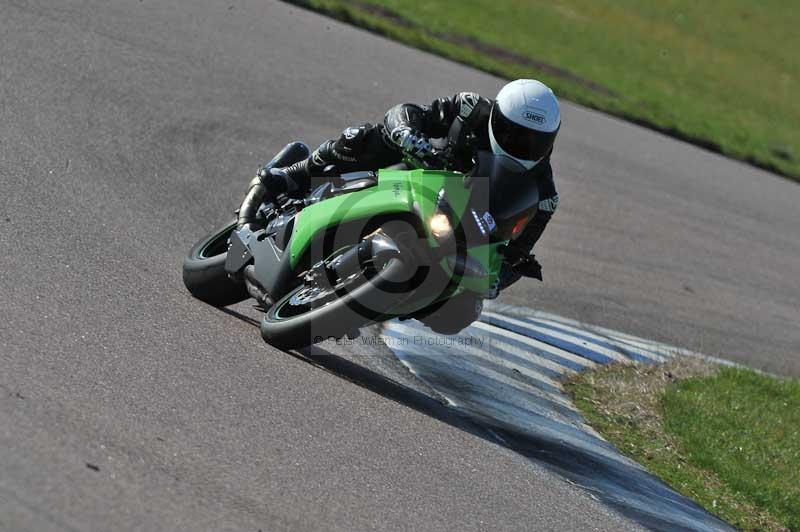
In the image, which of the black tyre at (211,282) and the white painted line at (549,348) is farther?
the white painted line at (549,348)

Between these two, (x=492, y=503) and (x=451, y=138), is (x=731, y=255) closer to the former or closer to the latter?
(x=451, y=138)

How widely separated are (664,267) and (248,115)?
15.3 ft

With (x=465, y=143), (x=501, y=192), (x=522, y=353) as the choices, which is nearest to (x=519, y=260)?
(x=501, y=192)

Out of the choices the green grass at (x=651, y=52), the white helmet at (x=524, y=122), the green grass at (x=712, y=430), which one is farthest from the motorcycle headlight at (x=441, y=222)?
the green grass at (x=651, y=52)

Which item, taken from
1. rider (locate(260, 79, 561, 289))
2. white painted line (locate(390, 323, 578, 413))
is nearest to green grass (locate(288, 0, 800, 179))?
white painted line (locate(390, 323, 578, 413))

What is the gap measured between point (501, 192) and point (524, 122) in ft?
1.25

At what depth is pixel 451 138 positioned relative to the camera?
20.7 feet

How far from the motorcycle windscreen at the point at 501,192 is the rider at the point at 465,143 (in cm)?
6

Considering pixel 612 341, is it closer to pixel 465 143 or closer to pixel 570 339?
pixel 570 339

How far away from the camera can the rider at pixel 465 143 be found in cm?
591

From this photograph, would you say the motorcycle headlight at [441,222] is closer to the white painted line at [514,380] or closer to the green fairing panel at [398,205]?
the green fairing panel at [398,205]

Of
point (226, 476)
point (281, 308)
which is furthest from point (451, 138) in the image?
point (226, 476)

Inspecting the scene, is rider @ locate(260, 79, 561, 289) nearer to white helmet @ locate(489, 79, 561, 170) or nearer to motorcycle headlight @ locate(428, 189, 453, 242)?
white helmet @ locate(489, 79, 561, 170)

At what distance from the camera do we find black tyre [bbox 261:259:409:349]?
18.6 feet
